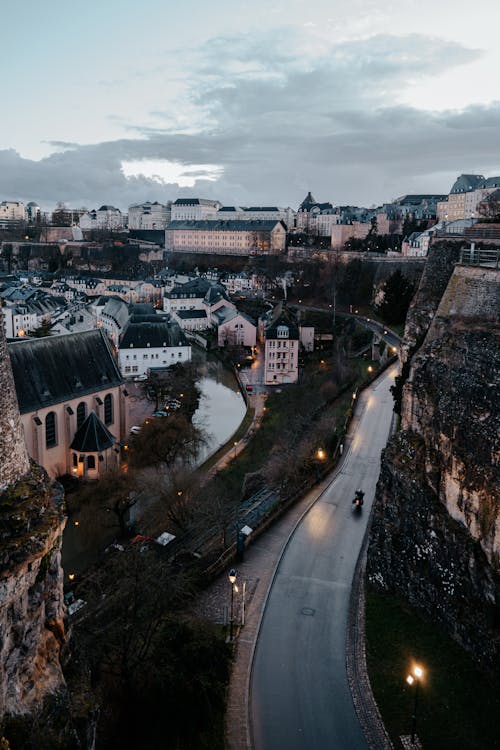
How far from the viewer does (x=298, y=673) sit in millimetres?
13992

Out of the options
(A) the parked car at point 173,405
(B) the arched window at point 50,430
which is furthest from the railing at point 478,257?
(A) the parked car at point 173,405

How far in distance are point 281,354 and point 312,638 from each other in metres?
33.4

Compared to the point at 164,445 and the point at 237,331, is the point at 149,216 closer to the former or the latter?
the point at 237,331

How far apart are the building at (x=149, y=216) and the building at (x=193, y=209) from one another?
477 inches

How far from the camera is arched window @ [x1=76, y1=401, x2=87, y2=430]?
29312 millimetres

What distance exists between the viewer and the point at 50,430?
27.8 metres

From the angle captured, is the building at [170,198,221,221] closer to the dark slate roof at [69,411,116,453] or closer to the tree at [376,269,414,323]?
the tree at [376,269,414,323]

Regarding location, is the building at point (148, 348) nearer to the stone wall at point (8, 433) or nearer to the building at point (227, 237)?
the stone wall at point (8, 433)

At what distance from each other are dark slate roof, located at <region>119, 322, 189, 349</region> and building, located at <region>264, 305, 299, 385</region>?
29.2 ft

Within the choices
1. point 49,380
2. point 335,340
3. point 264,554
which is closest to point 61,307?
point 335,340

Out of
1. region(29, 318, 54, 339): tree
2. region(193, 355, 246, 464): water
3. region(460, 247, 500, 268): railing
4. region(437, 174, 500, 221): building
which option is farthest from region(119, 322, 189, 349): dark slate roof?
region(437, 174, 500, 221): building

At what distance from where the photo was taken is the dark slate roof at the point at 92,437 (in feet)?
91.4

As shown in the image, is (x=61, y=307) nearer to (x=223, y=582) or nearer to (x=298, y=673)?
(x=223, y=582)

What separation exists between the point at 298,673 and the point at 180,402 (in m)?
25.9
